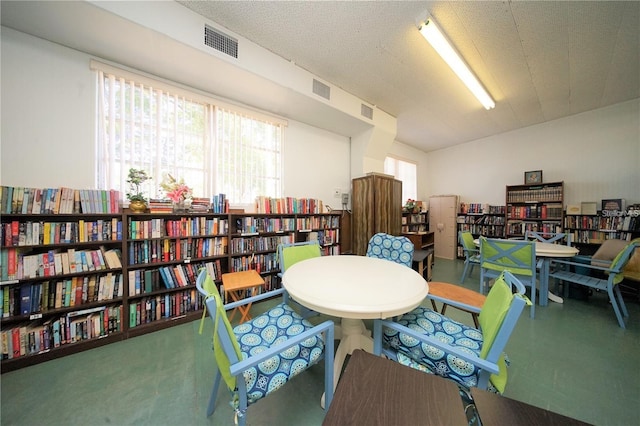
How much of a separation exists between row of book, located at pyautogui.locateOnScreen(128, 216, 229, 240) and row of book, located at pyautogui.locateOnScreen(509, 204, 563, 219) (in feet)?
18.8

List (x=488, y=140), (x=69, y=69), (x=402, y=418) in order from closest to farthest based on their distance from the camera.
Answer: (x=402, y=418) < (x=69, y=69) < (x=488, y=140)

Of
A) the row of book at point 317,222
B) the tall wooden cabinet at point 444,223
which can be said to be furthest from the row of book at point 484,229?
the row of book at point 317,222

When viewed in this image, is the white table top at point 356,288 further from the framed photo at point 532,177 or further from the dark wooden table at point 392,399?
the framed photo at point 532,177

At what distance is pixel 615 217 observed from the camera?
3.38 m

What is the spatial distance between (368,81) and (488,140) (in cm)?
398

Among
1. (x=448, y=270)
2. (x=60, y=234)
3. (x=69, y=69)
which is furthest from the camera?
(x=448, y=270)

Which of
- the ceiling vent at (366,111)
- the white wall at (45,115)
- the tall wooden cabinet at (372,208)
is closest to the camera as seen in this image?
the white wall at (45,115)

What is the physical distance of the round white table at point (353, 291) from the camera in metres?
1.13

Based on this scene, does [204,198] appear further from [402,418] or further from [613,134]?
[613,134]

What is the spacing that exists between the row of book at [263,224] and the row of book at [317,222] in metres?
0.13

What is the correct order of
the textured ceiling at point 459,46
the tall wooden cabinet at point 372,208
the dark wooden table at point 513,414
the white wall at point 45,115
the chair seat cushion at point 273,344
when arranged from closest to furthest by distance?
the dark wooden table at point 513,414 → the chair seat cushion at point 273,344 → the white wall at point 45,115 → the textured ceiling at point 459,46 → the tall wooden cabinet at point 372,208

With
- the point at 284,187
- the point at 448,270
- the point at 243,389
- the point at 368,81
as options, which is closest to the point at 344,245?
the point at 284,187

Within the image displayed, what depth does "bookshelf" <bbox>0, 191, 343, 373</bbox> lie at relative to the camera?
167cm

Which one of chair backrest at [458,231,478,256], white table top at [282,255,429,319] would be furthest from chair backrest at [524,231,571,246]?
white table top at [282,255,429,319]
